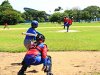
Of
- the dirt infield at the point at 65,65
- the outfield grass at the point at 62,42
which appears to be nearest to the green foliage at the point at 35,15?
the outfield grass at the point at 62,42

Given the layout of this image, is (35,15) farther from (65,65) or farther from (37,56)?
(37,56)

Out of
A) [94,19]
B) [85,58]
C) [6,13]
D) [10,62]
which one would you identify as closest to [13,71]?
[10,62]

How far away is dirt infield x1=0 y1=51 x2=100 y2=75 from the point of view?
11.8m

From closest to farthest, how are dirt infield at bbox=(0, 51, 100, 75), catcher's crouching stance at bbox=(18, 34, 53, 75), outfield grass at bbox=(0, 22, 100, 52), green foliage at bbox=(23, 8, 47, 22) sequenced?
catcher's crouching stance at bbox=(18, 34, 53, 75) → dirt infield at bbox=(0, 51, 100, 75) → outfield grass at bbox=(0, 22, 100, 52) → green foliage at bbox=(23, 8, 47, 22)

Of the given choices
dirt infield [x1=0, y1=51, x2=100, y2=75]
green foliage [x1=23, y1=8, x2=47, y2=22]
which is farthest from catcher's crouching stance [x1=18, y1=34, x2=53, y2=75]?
green foliage [x1=23, y1=8, x2=47, y2=22]

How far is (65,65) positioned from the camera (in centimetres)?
1331

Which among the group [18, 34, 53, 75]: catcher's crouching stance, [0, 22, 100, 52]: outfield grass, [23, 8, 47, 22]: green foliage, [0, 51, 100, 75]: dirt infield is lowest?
[23, 8, 47, 22]: green foliage

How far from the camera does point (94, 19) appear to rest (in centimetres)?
16162

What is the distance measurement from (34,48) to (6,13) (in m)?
98.2

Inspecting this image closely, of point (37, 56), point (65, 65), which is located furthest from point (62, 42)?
point (37, 56)

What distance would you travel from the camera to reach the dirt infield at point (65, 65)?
11811mm

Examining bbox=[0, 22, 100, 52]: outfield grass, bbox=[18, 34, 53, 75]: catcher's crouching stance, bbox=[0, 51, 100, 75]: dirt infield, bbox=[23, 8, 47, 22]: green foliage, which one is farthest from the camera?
bbox=[23, 8, 47, 22]: green foliage

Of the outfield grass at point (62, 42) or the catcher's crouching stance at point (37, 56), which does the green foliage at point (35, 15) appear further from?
the catcher's crouching stance at point (37, 56)

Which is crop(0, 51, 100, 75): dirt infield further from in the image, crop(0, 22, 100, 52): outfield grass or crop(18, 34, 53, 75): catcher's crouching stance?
Answer: crop(0, 22, 100, 52): outfield grass
